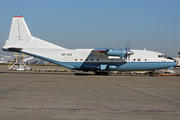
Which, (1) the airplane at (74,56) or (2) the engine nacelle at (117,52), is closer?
(2) the engine nacelle at (117,52)

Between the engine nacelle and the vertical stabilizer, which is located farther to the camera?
the vertical stabilizer

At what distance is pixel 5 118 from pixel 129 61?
2821 cm

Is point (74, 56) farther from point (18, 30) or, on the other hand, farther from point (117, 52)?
point (18, 30)

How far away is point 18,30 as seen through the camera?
3303 centimetres

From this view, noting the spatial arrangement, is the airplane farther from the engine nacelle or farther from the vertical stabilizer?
the engine nacelle

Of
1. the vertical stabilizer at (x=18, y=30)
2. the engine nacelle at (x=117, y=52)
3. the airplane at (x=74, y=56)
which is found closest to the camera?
the engine nacelle at (x=117, y=52)

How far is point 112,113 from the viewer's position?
7.63 metres

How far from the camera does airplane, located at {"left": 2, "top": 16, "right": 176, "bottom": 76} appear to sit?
32750mm

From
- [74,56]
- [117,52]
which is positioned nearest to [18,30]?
[74,56]

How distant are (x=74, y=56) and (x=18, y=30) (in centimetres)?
1111

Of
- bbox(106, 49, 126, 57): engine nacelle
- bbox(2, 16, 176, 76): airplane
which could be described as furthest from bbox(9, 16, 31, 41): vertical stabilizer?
bbox(106, 49, 126, 57): engine nacelle

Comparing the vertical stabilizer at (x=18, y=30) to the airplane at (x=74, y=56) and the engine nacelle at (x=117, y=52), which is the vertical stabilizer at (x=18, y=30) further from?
the engine nacelle at (x=117, y=52)

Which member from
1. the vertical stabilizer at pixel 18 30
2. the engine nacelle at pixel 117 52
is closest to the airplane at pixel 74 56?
the vertical stabilizer at pixel 18 30

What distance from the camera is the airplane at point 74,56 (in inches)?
1289
